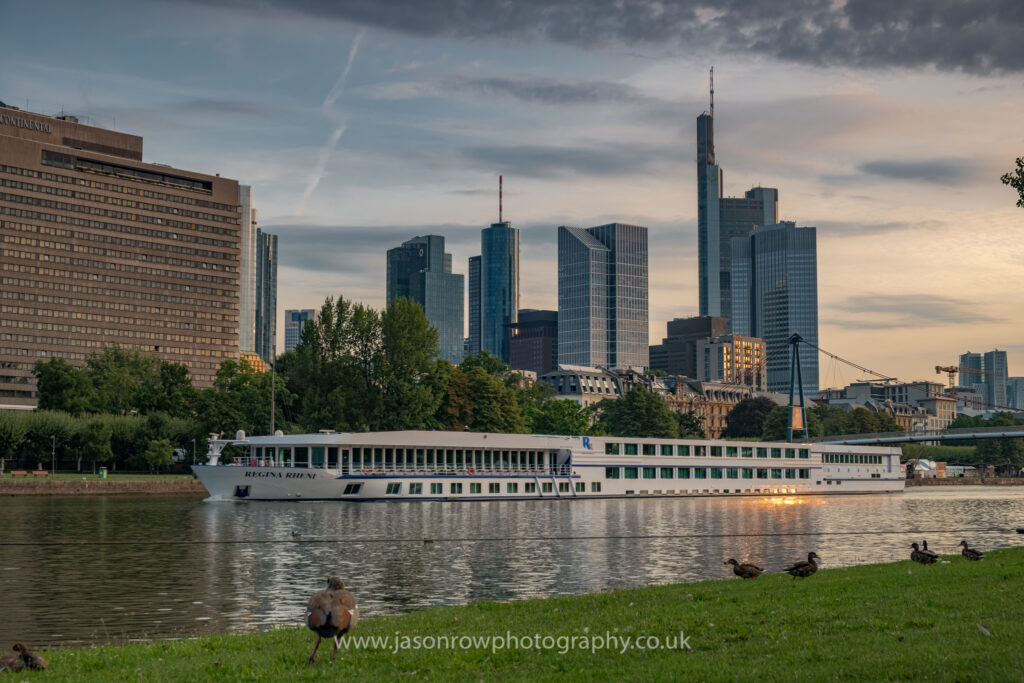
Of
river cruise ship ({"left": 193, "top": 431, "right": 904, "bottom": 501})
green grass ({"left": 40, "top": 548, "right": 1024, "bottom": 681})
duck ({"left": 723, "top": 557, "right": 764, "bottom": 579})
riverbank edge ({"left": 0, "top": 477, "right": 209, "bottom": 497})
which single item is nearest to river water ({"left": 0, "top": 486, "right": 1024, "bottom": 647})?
river cruise ship ({"left": 193, "top": 431, "right": 904, "bottom": 501})

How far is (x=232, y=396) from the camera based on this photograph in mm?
130875

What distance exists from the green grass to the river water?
21.8 ft

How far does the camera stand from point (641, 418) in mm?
170625

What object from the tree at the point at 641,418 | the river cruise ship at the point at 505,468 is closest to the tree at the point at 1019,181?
the river cruise ship at the point at 505,468

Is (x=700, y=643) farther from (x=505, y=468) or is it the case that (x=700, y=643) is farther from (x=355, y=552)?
(x=505, y=468)

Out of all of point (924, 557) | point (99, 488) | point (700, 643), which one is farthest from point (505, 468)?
point (700, 643)

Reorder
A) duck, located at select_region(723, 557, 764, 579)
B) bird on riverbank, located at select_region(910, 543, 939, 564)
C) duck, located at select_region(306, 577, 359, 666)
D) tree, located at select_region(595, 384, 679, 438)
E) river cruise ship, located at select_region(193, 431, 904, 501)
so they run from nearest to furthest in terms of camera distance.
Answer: duck, located at select_region(306, 577, 359, 666)
duck, located at select_region(723, 557, 764, 579)
bird on riverbank, located at select_region(910, 543, 939, 564)
river cruise ship, located at select_region(193, 431, 904, 501)
tree, located at select_region(595, 384, 679, 438)

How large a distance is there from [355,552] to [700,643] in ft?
102

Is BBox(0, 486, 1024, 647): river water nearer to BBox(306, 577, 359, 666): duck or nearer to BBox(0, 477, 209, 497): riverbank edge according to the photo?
BBox(306, 577, 359, 666): duck

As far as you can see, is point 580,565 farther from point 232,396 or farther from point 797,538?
point 232,396

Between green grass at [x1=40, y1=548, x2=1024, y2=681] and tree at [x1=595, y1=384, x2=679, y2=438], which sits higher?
tree at [x1=595, y1=384, x2=679, y2=438]

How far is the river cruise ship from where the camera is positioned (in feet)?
300

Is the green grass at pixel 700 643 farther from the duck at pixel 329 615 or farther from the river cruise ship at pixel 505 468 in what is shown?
the river cruise ship at pixel 505 468

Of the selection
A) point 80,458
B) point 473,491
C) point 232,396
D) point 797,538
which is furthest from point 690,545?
point 80,458
